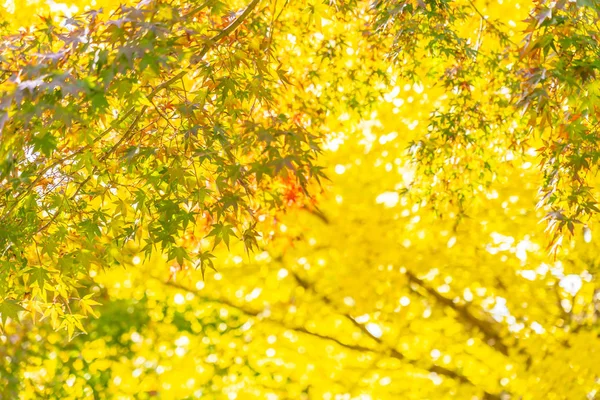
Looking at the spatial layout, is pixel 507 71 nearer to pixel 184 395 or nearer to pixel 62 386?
pixel 184 395

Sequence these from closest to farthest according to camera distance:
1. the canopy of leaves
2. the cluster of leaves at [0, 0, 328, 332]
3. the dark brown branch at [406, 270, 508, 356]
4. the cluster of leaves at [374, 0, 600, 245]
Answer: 1. the cluster of leaves at [0, 0, 328, 332]
2. the cluster of leaves at [374, 0, 600, 245]
3. the canopy of leaves
4. the dark brown branch at [406, 270, 508, 356]

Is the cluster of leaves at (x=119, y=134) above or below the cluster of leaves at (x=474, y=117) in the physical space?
below

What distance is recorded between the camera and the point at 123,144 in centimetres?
263

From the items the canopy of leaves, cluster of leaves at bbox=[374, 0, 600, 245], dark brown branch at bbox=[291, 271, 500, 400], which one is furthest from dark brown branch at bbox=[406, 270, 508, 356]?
cluster of leaves at bbox=[374, 0, 600, 245]

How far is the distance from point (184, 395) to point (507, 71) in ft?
10.0

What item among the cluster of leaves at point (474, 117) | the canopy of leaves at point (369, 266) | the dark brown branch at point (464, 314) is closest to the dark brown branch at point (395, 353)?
the canopy of leaves at point (369, 266)

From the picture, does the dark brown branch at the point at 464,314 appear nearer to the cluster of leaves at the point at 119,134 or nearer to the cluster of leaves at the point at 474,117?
the cluster of leaves at the point at 474,117

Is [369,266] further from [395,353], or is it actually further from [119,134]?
[119,134]

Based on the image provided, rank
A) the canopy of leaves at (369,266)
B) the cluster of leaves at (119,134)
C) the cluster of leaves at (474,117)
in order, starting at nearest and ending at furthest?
the cluster of leaves at (119,134), the cluster of leaves at (474,117), the canopy of leaves at (369,266)

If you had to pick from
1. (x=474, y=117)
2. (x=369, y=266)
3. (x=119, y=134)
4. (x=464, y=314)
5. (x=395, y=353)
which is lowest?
(x=119, y=134)

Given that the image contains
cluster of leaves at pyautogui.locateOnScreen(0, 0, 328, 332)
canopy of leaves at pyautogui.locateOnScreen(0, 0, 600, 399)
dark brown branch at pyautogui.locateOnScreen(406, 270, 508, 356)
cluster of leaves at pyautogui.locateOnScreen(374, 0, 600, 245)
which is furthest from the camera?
dark brown branch at pyautogui.locateOnScreen(406, 270, 508, 356)

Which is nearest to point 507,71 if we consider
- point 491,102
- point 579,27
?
point 491,102

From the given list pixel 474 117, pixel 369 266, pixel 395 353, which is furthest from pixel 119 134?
pixel 395 353

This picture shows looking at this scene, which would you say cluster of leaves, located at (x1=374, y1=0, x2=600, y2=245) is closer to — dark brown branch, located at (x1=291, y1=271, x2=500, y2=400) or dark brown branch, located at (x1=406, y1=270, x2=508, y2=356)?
dark brown branch, located at (x1=406, y1=270, x2=508, y2=356)
